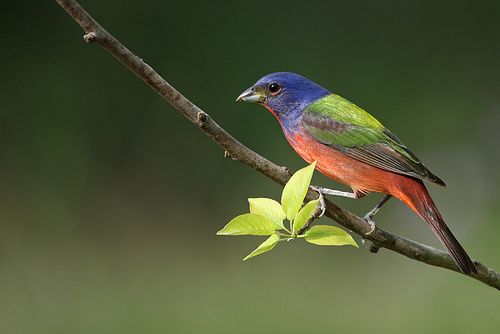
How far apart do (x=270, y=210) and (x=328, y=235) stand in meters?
0.15

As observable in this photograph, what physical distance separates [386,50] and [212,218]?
2.09 m

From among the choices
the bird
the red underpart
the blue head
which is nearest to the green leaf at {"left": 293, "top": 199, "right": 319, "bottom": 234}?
the bird

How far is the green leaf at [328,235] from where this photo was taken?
176cm

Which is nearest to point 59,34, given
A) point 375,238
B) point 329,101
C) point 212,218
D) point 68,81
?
point 68,81

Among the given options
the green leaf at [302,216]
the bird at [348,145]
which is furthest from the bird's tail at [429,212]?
the green leaf at [302,216]

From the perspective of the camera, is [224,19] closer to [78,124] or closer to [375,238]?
[78,124]

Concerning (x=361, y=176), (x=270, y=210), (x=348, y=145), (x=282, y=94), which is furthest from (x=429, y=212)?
(x=270, y=210)

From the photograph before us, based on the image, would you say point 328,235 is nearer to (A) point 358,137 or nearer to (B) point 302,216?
(B) point 302,216

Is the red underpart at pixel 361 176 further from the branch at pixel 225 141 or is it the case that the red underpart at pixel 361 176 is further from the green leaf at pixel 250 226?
the green leaf at pixel 250 226

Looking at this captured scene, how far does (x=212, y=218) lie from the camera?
19.0 feet

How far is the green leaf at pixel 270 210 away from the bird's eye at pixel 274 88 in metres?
1.36

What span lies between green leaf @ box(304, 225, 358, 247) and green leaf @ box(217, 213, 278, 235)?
0.09m

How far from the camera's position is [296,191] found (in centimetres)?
174

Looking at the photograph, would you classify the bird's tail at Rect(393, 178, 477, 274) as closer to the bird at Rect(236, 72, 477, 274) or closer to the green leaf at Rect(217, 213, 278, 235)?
the bird at Rect(236, 72, 477, 274)
